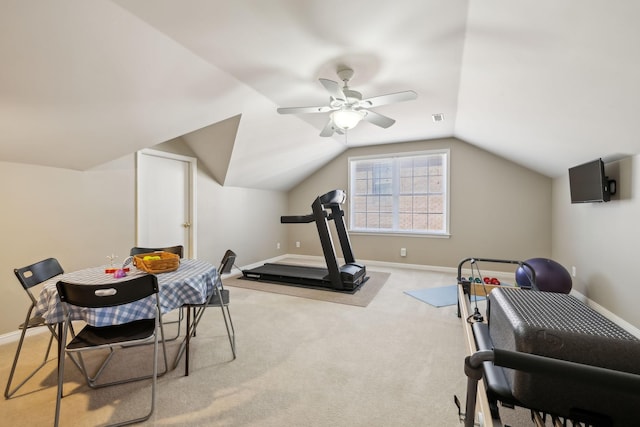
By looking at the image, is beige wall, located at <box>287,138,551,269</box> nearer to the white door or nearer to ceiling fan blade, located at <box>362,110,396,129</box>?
ceiling fan blade, located at <box>362,110,396,129</box>

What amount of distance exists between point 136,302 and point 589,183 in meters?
4.35

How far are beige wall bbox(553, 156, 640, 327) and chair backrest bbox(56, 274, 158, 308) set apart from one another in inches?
156

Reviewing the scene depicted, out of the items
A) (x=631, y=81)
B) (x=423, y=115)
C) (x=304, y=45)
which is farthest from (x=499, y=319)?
(x=423, y=115)

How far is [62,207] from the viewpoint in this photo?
286 centimetres

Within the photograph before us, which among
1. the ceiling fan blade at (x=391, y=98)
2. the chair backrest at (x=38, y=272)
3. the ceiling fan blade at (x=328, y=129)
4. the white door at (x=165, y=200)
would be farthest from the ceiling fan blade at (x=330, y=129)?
the chair backrest at (x=38, y=272)

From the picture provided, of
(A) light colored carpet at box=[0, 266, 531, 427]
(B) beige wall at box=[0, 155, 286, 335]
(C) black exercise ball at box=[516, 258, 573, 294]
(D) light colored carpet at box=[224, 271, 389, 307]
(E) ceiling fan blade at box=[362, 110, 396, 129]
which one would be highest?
(E) ceiling fan blade at box=[362, 110, 396, 129]

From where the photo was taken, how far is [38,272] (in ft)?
6.73

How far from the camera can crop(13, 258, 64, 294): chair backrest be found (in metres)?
1.89

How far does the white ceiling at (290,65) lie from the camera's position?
5.37 ft

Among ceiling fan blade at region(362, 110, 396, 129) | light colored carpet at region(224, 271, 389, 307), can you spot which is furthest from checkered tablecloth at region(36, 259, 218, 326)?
ceiling fan blade at region(362, 110, 396, 129)

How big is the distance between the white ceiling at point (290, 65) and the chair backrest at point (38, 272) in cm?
108

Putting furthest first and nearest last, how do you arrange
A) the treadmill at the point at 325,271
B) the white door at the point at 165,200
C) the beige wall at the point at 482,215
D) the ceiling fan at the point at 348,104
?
the beige wall at the point at 482,215 → the treadmill at the point at 325,271 → the white door at the point at 165,200 → the ceiling fan at the point at 348,104

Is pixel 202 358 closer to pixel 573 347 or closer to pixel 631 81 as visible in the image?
pixel 573 347

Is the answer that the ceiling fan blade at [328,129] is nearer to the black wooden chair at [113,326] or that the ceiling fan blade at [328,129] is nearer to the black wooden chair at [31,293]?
the black wooden chair at [113,326]
